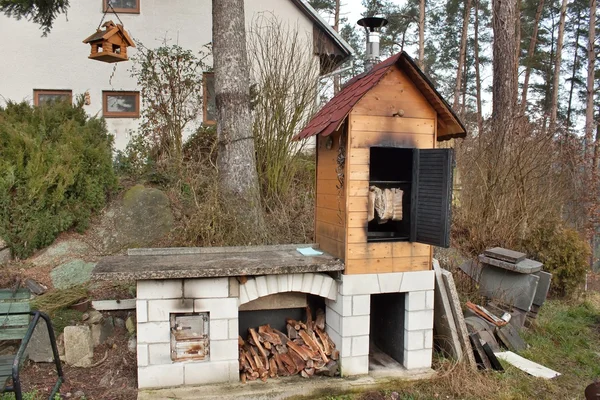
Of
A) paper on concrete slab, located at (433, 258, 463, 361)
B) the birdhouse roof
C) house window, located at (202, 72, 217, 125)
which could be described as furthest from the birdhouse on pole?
paper on concrete slab, located at (433, 258, 463, 361)

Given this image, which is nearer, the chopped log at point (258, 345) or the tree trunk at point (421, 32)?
the chopped log at point (258, 345)

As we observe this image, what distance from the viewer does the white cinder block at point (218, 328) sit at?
3.93m

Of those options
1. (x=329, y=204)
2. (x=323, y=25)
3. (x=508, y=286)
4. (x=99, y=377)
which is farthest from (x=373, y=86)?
(x=323, y=25)

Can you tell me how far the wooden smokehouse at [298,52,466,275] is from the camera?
413 cm

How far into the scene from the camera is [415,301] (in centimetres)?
440

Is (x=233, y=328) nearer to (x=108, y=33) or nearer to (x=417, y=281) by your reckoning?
(x=417, y=281)

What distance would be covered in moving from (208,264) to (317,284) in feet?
3.41

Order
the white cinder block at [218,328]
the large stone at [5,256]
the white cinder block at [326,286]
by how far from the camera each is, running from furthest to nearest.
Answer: the large stone at [5,256] → the white cinder block at [326,286] → the white cinder block at [218,328]

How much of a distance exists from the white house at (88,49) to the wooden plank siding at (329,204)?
22.3 feet

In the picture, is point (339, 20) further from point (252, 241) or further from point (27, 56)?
point (252, 241)

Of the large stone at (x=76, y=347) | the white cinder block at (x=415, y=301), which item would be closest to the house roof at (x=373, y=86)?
the white cinder block at (x=415, y=301)

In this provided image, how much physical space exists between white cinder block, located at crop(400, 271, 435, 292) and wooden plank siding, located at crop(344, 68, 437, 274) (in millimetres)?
60

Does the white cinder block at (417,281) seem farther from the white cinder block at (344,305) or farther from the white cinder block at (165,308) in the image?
the white cinder block at (165,308)

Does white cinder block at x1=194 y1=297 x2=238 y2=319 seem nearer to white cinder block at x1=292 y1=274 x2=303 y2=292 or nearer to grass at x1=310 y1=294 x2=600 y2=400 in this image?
white cinder block at x1=292 y1=274 x2=303 y2=292
